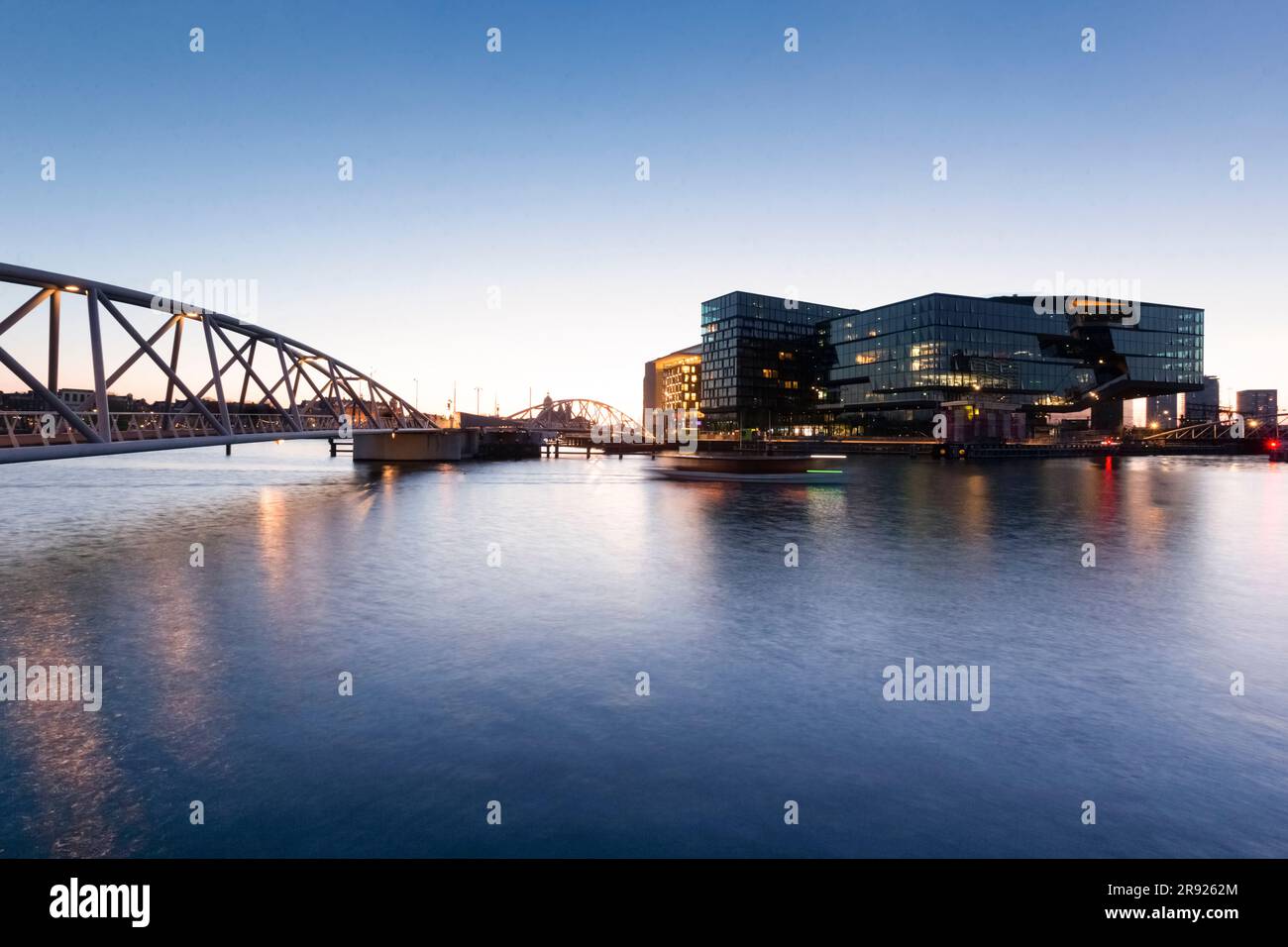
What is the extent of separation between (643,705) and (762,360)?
566ft

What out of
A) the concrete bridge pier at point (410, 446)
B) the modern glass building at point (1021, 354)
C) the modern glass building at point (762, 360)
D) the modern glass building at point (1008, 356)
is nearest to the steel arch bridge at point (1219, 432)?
the modern glass building at point (1021, 354)

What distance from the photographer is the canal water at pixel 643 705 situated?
6.12m

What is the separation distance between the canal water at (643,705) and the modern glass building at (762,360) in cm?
15324

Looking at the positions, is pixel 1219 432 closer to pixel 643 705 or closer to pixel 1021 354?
pixel 1021 354

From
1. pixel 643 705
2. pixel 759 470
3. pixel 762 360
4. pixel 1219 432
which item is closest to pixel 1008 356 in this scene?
pixel 762 360

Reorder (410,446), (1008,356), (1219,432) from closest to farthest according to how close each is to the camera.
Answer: (410,446)
(1008,356)
(1219,432)

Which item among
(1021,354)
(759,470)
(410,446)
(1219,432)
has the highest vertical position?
(1021,354)

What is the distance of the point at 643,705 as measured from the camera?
9.00 m

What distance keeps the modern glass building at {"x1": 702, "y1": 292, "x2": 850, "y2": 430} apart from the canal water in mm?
153239

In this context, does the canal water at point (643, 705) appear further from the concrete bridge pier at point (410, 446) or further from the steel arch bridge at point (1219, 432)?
the steel arch bridge at point (1219, 432)

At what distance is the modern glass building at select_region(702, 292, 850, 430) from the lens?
6811 inches
